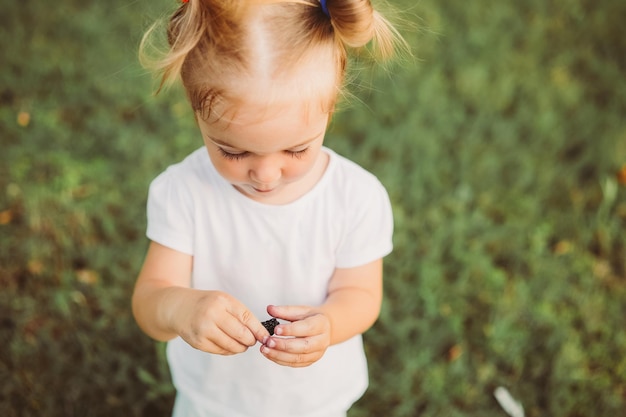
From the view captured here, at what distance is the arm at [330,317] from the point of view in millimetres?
1392

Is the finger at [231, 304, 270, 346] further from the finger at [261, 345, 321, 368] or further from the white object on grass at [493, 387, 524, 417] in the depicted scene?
the white object on grass at [493, 387, 524, 417]

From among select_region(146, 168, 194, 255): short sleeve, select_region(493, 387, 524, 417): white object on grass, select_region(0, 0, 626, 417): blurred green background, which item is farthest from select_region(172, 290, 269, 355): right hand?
select_region(493, 387, 524, 417): white object on grass

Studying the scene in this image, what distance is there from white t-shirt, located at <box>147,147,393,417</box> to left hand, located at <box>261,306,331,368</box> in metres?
0.20

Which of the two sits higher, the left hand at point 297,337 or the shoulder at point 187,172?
the shoulder at point 187,172

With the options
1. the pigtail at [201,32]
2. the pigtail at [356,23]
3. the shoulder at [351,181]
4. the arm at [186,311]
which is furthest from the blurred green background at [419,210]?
the arm at [186,311]

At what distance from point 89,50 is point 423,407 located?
9.16ft

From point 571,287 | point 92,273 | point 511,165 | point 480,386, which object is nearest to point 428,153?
point 511,165

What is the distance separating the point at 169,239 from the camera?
1604 millimetres

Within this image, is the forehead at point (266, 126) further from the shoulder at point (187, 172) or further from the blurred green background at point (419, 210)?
the blurred green background at point (419, 210)

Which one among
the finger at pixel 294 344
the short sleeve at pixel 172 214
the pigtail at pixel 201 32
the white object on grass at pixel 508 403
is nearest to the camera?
the pigtail at pixel 201 32

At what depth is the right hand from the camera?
1.39 metres

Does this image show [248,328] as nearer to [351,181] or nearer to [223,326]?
[223,326]

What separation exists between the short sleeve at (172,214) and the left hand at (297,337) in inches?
13.3

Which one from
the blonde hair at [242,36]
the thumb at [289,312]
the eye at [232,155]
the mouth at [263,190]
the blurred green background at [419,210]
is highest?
the blonde hair at [242,36]
